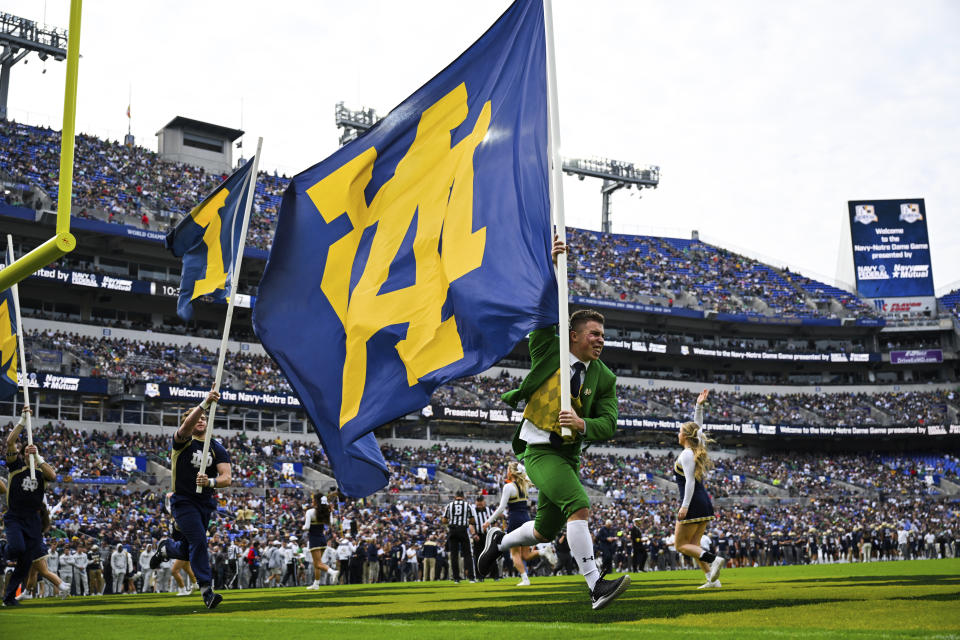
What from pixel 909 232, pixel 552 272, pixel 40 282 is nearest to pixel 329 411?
pixel 552 272

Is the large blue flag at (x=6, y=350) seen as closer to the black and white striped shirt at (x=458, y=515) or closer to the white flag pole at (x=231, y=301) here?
the white flag pole at (x=231, y=301)

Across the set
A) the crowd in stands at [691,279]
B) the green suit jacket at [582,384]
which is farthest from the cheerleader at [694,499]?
the crowd in stands at [691,279]

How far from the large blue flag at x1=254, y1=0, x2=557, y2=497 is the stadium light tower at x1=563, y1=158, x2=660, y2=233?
72.8 meters

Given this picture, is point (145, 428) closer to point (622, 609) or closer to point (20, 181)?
point (20, 181)

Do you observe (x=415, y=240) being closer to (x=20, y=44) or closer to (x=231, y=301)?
(x=231, y=301)

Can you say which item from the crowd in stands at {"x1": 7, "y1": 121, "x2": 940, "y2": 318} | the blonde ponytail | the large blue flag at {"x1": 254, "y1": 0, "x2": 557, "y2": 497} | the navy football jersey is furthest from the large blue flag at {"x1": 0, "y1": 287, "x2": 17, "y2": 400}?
the crowd in stands at {"x1": 7, "y1": 121, "x2": 940, "y2": 318}

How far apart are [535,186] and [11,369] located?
27.9ft

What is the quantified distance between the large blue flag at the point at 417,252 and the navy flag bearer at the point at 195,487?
79.9 inches

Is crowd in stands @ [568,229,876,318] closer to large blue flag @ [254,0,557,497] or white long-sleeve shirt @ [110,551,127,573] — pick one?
white long-sleeve shirt @ [110,551,127,573]

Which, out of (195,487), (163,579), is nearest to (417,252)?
(195,487)

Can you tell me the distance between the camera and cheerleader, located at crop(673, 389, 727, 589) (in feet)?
37.6

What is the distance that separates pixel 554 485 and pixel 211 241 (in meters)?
6.33

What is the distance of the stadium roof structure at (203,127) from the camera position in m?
60.3

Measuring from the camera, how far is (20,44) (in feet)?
183
